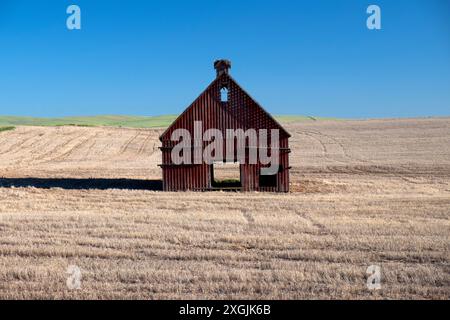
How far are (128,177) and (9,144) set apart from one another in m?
31.7

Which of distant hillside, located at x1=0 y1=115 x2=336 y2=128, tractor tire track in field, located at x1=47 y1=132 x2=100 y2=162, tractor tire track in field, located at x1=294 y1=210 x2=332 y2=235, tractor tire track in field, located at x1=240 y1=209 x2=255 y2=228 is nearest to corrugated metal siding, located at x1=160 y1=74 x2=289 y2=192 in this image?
tractor tire track in field, located at x1=240 y1=209 x2=255 y2=228

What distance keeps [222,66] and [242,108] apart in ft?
9.31

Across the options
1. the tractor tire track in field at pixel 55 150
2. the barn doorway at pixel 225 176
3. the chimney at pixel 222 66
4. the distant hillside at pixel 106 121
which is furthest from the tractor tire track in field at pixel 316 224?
the distant hillside at pixel 106 121

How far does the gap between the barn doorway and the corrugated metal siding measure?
1599 millimetres

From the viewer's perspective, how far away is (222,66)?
91.4 feet

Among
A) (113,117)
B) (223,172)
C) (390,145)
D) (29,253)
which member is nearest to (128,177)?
(223,172)

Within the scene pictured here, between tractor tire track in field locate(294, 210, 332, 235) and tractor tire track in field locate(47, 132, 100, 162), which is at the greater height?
tractor tire track in field locate(47, 132, 100, 162)

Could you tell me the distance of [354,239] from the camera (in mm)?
12641

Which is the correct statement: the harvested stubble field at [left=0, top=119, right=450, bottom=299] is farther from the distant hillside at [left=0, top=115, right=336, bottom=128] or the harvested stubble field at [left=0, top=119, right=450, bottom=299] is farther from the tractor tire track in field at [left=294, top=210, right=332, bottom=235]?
the distant hillside at [left=0, top=115, right=336, bottom=128]

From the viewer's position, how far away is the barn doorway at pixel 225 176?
98.3 feet

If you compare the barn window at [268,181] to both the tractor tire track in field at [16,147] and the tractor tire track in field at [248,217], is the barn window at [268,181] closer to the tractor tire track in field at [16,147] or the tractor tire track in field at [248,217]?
the tractor tire track in field at [248,217]

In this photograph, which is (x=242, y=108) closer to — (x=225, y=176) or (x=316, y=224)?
(x=225, y=176)

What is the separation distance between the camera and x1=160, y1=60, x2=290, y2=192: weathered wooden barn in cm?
2702


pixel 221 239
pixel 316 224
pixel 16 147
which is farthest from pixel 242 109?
pixel 16 147
